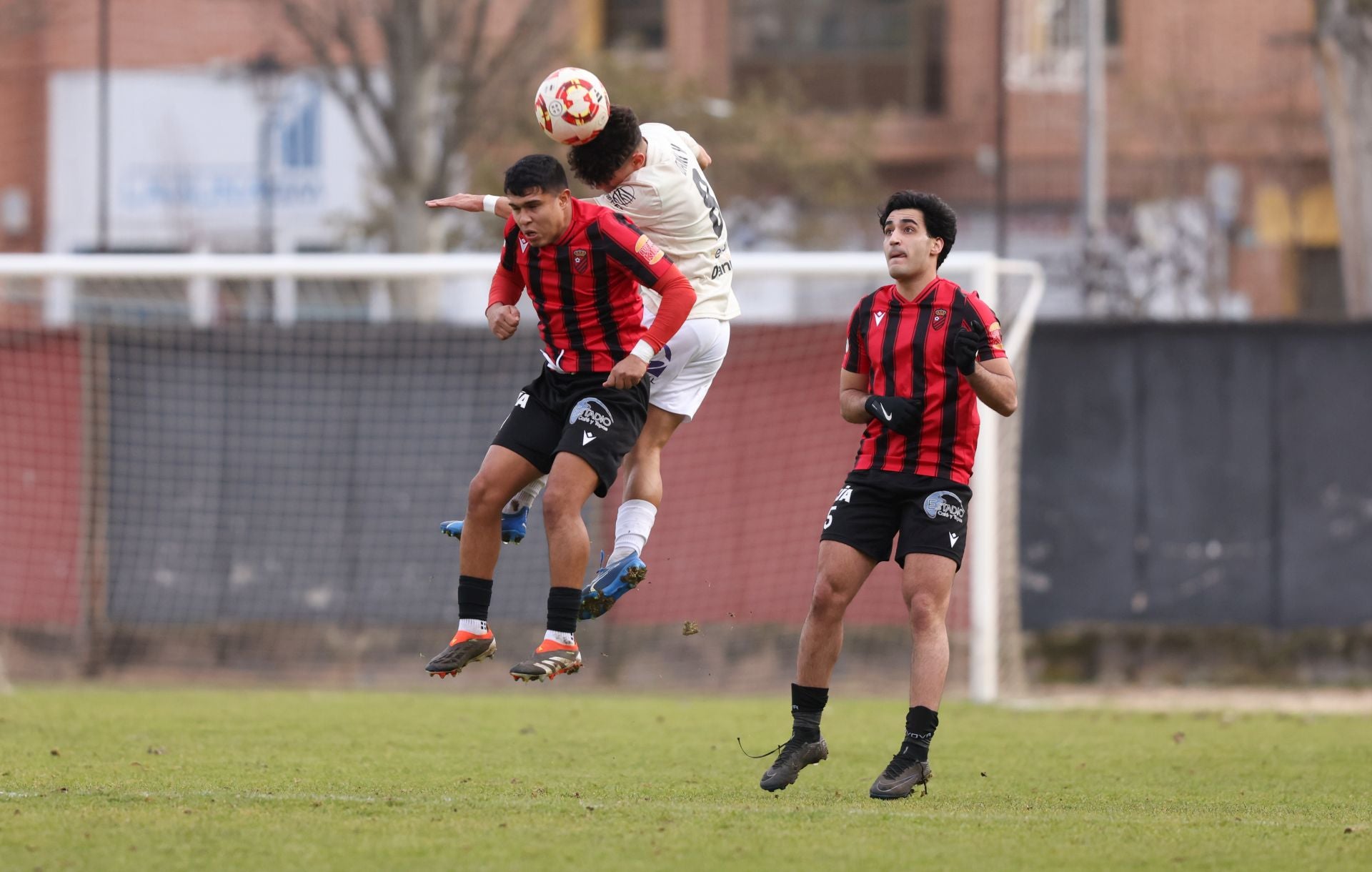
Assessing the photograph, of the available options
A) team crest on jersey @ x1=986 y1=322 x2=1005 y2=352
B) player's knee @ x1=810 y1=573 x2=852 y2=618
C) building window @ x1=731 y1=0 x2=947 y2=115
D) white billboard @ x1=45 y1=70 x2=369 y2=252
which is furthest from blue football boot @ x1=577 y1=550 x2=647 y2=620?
building window @ x1=731 y1=0 x2=947 y2=115

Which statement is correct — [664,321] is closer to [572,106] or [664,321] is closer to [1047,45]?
[572,106]

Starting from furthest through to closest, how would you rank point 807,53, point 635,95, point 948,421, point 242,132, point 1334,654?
1. point 807,53
2. point 242,132
3. point 635,95
4. point 1334,654
5. point 948,421

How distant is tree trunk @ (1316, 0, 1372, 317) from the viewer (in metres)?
16.4

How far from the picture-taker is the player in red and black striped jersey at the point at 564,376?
779 cm

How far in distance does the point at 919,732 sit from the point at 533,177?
9.25 ft

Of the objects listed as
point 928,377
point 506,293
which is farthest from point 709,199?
point 928,377

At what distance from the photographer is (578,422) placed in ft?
26.1

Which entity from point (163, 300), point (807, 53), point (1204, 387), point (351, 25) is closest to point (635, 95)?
point (807, 53)

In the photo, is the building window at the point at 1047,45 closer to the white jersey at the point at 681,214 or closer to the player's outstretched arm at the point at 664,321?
the white jersey at the point at 681,214

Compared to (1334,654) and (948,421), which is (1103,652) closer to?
(1334,654)

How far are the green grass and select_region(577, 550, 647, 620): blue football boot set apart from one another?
0.80 meters

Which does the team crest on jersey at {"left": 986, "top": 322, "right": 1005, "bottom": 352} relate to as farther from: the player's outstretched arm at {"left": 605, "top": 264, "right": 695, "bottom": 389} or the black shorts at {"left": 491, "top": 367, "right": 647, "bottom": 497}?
the black shorts at {"left": 491, "top": 367, "right": 647, "bottom": 497}

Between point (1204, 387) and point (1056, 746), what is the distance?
5433 millimetres

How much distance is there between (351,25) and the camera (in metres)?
20.3
